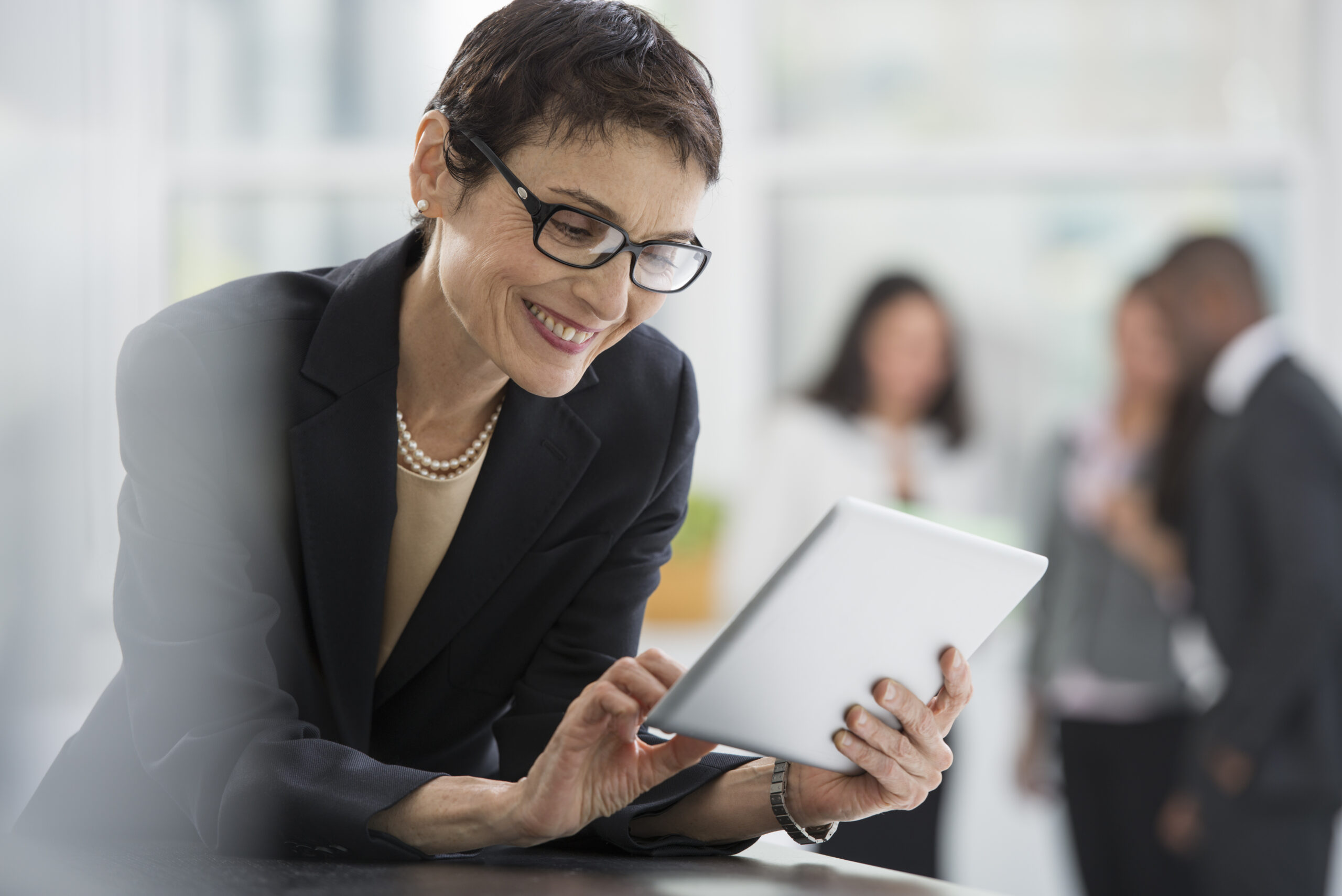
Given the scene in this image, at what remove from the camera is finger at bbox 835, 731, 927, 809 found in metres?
0.90

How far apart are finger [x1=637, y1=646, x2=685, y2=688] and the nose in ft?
1.00

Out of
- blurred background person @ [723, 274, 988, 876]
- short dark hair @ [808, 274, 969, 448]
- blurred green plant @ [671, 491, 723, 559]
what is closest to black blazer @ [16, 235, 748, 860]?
blurred background person @ [723, 274, 988, 876]

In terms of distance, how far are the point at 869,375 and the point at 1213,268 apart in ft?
2.80

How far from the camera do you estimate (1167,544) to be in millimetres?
2791

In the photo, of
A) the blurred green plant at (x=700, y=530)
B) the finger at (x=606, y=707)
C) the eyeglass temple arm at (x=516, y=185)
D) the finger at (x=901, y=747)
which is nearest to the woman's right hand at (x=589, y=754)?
the finger at (x=606, y=707)

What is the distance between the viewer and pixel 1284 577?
97.8 inches

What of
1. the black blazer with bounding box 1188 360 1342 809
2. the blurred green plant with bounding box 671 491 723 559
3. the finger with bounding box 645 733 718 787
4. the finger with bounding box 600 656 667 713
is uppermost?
the finger with bounding box 600 656 667 713

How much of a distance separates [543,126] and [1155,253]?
335cm

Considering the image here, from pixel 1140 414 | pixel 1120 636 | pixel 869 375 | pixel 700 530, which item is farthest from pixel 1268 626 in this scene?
pixel 700 530

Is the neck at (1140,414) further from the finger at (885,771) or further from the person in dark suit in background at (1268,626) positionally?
the finger at (885,771)

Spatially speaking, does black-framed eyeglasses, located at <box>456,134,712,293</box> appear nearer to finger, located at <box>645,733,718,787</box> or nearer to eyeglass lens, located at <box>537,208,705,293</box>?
eyeglass lens, located at <box>537,208,705,293</box>

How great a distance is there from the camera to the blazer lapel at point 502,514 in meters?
1.10

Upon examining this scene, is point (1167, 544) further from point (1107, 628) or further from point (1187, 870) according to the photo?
point (1187, 870)

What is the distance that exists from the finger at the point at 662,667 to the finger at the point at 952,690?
201mm
